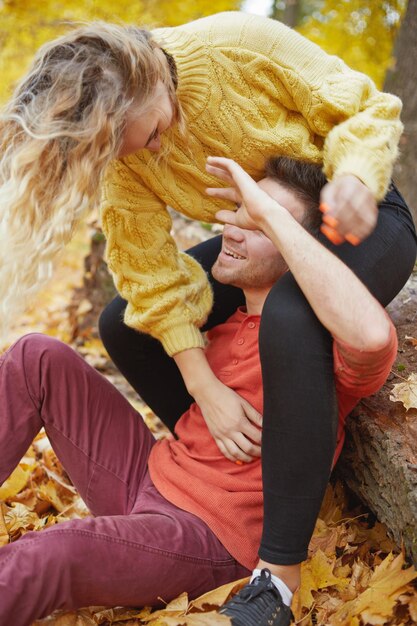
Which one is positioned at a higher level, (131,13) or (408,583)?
(131,13)

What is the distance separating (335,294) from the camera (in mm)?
1673

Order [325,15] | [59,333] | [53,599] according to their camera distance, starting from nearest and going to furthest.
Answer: [53,599], [59,333], [325,15]

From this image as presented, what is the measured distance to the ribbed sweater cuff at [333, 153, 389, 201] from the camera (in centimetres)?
180

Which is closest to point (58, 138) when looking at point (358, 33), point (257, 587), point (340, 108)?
point (340, 108)

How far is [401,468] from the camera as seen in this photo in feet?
6.18

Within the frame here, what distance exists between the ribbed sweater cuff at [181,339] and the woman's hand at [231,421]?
183 millimetres

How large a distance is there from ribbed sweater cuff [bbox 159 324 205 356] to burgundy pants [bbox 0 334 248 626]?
0.24 m

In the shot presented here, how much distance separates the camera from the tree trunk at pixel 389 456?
1.87 m

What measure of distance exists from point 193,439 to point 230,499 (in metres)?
0.29

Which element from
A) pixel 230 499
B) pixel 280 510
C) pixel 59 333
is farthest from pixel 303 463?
pixel 59 333

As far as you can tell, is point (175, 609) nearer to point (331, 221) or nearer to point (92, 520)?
point (92, 520)

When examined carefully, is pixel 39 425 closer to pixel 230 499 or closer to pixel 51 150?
pixel 230 499

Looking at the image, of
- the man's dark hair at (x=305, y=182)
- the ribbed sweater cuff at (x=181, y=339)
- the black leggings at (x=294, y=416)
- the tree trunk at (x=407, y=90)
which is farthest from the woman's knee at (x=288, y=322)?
the tree trunk at (x=407, y=90)

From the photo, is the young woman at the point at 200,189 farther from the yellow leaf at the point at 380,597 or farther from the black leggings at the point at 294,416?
the yellow leaf at the point at 380,597
